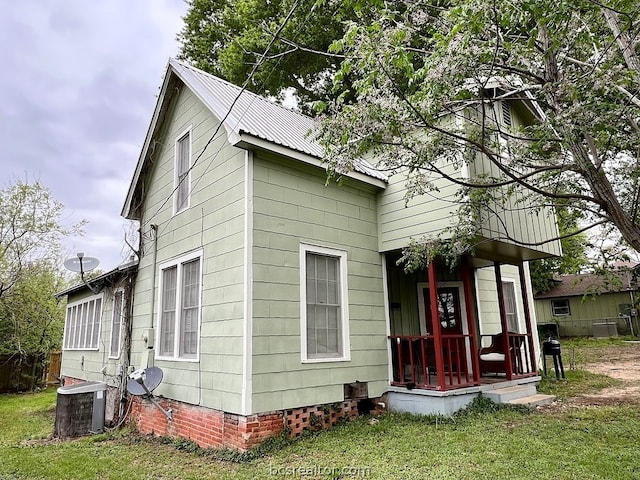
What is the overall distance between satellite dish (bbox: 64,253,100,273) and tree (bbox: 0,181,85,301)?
8447 mm

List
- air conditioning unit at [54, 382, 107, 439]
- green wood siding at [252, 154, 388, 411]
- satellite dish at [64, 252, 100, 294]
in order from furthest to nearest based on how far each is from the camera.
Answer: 1. satellite dish at [64, 252, 100, 294]
2. air conditioning unit at [54, 382, 107, 439]
3. green wood siding at [252, 154, 388, 411]

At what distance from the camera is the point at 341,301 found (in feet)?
24.1

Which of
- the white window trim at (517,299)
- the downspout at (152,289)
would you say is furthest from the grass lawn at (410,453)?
the white window trim at (517,299)

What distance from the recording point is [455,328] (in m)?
10.0

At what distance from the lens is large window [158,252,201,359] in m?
7.36

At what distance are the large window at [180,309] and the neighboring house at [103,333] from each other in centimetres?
166

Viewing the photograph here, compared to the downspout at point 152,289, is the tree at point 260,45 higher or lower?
higher

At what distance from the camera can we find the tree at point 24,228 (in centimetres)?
1636

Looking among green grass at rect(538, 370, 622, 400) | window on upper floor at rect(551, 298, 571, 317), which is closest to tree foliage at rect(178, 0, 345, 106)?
green grass at rect(538, 370, 622, 400)

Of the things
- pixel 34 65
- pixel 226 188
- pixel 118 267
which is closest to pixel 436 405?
pixel 226 188

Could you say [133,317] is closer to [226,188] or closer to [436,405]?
[226,188]

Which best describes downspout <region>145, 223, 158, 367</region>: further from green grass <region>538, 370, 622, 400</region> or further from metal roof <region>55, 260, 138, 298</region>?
green grass <region>538, 370, 622, 400</region>

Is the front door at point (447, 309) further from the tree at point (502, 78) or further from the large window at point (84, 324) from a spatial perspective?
the large window at point (84, 324)

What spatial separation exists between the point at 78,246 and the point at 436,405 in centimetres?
1847
